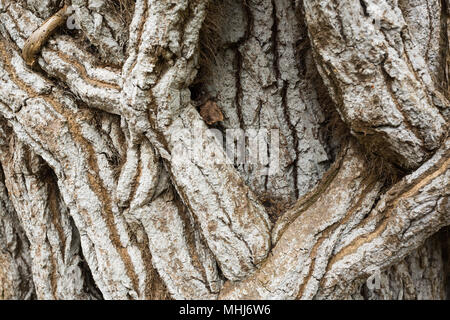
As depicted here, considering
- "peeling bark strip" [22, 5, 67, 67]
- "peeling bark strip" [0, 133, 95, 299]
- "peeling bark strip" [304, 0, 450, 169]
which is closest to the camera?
"peeling bark strip" [304, 0, 450, 169]

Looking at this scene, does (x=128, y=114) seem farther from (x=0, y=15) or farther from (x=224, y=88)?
(x=0, y=15)

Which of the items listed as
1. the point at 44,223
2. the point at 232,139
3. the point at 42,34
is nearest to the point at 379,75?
the point at 232,139

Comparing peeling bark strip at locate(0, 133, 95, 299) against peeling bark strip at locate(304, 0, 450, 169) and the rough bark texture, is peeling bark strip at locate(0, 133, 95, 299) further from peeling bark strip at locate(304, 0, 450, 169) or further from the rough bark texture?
peeling bark strip at locate(304, 0, 450, 169)

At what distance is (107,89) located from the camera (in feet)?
3.96

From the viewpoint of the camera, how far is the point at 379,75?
1.04 metres

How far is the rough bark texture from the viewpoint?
1.07 m

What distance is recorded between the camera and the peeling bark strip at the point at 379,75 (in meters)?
1.01

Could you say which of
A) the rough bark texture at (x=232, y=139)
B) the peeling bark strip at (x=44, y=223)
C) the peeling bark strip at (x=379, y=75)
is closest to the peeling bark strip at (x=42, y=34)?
the rough bark texture at (x=232, y=139)

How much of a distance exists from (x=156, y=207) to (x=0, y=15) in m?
1.03

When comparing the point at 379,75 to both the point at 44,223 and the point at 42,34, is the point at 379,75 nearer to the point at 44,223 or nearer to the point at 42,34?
the point at 42,34

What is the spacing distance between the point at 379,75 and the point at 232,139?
605 millimetres

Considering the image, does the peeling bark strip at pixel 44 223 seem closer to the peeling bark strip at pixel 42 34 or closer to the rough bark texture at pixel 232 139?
the rough bark texture at pixel 232 139

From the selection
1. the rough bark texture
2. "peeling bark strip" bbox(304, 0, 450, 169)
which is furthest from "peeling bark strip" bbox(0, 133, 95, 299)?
"peeling bark strip" bbox(304, 0, 450, 169)

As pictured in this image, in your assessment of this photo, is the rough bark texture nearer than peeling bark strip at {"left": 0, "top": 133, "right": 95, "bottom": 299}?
Yes
